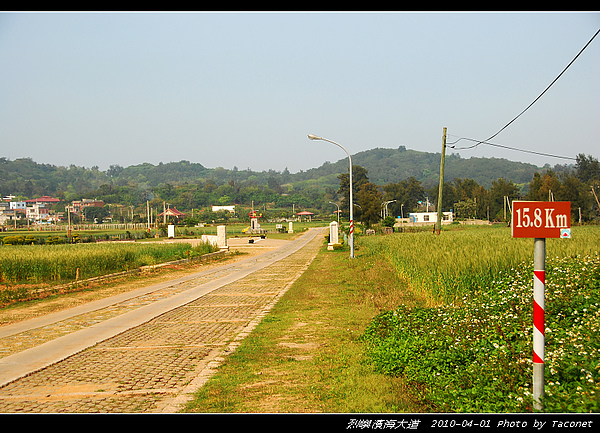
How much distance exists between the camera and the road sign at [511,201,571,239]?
4.57 metres

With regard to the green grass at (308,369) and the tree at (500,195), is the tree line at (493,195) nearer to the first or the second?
the tree at (500,195)

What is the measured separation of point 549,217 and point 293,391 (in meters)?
3.76

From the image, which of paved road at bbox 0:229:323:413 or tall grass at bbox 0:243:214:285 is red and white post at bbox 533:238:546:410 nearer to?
paved road at bbox 0:229:323:413

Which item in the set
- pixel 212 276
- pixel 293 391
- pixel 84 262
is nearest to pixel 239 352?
pixel 293 391

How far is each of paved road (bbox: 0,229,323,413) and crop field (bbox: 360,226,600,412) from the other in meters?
3.08

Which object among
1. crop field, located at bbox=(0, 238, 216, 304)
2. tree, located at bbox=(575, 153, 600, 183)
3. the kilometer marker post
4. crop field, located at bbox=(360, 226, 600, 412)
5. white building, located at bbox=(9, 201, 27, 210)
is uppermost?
tree, located at bbox=(575, 153, 600, 183)

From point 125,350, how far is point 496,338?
6.45m

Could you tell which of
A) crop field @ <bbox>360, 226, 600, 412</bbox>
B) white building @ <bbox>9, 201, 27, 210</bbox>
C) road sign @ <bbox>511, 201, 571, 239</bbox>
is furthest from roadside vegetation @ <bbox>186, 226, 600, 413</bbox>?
white building @ <bbox>9, 201, 27, 210</bbox>

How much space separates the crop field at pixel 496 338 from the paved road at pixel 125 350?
10.1 feet

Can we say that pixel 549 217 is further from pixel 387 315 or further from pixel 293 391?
pixel 387 315

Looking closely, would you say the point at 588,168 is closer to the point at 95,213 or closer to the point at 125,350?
the point at 125,350

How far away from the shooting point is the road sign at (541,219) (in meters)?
4.57

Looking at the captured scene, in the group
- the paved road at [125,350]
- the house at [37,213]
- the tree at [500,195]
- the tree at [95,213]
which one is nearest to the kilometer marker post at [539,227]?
the paved road at [125,350]

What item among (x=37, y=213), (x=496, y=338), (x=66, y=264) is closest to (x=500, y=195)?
(x=66, y=264)
